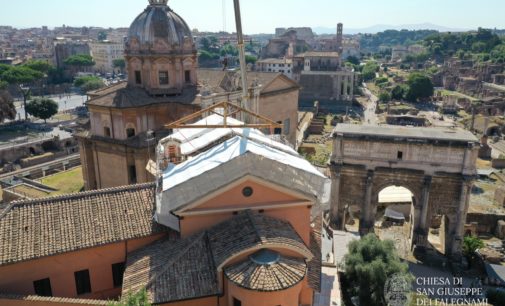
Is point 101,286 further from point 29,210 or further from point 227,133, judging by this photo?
point 227,133

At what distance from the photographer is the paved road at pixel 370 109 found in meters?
80.1

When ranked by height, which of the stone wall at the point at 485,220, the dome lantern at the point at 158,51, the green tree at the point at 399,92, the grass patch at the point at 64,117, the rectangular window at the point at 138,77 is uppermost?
the dome lantern at the point at 158,51

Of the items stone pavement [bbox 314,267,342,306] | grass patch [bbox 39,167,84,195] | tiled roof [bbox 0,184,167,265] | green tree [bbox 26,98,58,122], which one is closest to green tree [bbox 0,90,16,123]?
green tree [bbox 26,98,58,122]

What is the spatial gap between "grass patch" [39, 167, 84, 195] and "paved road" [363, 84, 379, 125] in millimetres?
55605

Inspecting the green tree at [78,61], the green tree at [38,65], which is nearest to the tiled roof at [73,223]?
the green tree at [38,65]

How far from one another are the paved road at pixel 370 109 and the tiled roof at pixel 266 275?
67710 mm

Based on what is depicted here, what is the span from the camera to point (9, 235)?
15.3 metres

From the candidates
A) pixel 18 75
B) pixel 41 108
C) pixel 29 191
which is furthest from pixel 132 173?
pixel 18 75

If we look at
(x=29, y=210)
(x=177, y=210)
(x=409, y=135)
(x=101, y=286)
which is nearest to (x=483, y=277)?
(x=409, y=135)

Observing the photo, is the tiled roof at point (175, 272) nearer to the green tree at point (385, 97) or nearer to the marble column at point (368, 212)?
the marble column at point (368, 212)

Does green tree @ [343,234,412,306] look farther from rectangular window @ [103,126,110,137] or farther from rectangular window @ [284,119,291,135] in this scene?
rectangular window @ [284,119,291,135]

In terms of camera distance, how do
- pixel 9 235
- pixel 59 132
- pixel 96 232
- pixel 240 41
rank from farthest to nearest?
1. pixel 59 132
2. pixel 240 41
3. pixel 96 232
4. pixel 9 235

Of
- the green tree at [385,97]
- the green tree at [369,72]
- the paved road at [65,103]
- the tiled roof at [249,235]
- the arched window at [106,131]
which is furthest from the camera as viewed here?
the green tree at [369,72]

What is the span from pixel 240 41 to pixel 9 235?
19.6 meters
